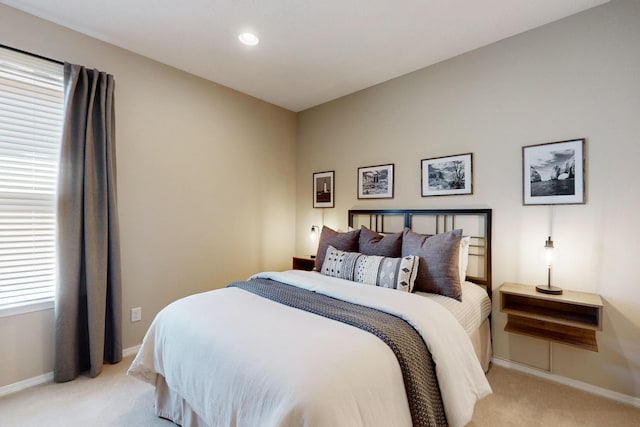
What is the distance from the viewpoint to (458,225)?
2781mm

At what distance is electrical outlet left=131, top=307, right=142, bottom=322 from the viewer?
275 centimetres

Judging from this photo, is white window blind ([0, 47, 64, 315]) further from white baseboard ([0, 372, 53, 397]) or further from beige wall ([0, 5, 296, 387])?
white baseboard ([0, 372, 53, 397])

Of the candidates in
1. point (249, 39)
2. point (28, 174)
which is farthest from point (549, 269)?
point (28, 174)

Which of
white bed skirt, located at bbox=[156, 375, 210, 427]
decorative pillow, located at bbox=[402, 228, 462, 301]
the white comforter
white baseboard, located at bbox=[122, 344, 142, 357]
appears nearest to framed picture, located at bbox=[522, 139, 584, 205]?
decorative pillow, located at bbox=[402, 228, 462, 301]

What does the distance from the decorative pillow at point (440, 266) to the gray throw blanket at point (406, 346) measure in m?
0.76

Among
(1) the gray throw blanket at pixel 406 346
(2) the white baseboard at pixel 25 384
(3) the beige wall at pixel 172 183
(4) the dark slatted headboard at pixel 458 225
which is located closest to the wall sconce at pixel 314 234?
(3) the beige wall at pixel 172 183

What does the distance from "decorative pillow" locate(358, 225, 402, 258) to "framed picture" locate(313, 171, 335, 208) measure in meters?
1.04

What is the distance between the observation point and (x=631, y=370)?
6.63 ft

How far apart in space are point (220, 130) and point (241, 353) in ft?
8.85

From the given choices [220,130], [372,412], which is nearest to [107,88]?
[220,130]

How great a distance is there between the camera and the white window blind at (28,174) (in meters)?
2.14

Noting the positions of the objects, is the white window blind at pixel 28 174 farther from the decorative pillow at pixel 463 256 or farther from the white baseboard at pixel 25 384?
the decorative pillow at pixel 463 256

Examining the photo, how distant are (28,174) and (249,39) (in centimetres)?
199

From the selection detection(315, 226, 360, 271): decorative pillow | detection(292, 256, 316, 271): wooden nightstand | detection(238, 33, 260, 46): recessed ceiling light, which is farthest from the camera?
detection(292, 256, 316, 271): wooden nightstand
